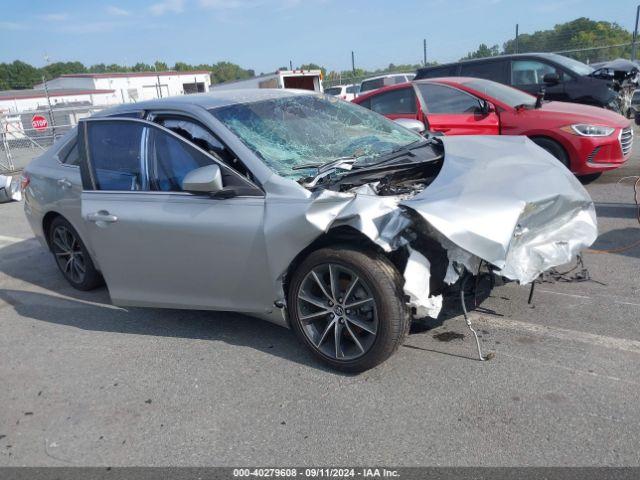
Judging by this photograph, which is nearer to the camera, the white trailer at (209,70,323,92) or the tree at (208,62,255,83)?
the white trailer at (209,70,323,92)

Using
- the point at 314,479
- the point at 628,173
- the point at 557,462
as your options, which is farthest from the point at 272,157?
the point at 628,173

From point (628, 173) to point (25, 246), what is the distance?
8.36 meters

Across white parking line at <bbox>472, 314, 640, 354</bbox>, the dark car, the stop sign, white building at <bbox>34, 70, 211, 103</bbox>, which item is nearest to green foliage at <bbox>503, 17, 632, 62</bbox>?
the dark car

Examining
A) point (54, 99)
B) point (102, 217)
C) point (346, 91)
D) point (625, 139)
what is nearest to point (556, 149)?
point (625, 139)

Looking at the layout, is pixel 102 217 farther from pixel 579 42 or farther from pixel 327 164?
pixel 579 42

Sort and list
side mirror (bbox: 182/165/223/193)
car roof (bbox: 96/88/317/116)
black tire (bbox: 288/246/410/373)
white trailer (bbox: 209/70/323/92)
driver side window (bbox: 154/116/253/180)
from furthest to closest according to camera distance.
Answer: white trailer (bbox: 209/70/323/92), car roof (bbox: 96/88/317/116), driver side window (bbox: 154/116/253/180), side mirror (bbox: 182/165/223/193), black tire (bbox: 288/246/410/373)

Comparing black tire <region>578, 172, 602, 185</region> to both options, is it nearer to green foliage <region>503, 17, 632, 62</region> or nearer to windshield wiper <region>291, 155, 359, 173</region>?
Answer: windshield wiper <region>291, 155, 359, 173</region>

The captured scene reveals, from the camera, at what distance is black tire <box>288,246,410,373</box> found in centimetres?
312

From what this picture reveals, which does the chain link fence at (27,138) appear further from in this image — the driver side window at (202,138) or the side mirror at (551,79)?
the driver side window at (202,138)

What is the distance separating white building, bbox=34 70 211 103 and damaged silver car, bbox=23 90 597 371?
3471cm

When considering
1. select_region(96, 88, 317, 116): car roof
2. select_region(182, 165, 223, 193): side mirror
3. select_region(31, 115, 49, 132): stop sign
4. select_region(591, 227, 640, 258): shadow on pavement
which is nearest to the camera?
select_region(182, 165, 223, 193): side mirror

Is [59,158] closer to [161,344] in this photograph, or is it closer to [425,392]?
[161,344]

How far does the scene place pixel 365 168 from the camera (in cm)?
368

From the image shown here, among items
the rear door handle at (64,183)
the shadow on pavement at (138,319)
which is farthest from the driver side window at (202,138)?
the rear door handle at (64,183)
